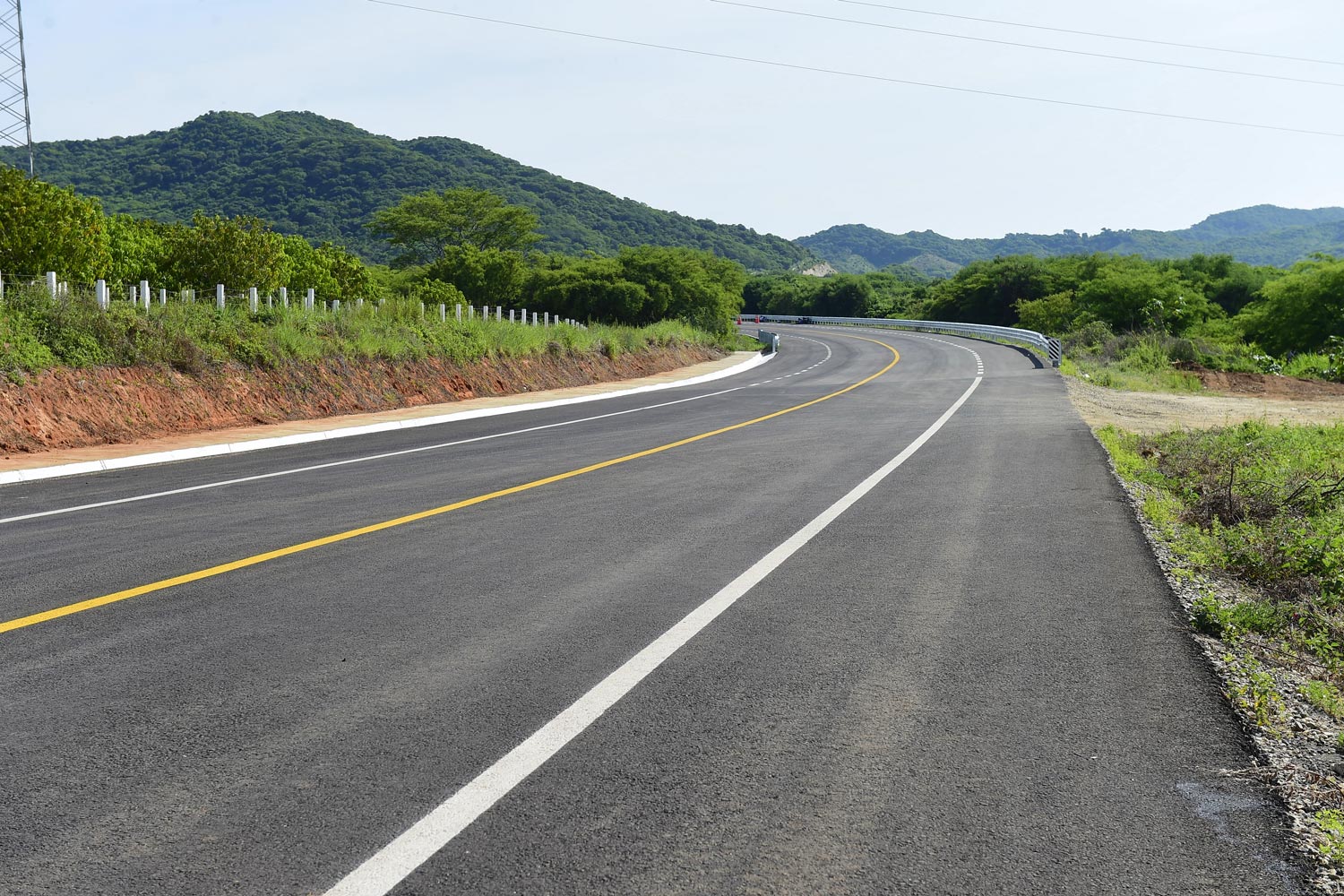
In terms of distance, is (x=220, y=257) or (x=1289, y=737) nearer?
(x=1289, y=737)

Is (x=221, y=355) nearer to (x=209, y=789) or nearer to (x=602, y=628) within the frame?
(x=602, y=628)

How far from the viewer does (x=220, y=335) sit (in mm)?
19953

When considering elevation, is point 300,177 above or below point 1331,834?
above

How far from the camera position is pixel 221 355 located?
19.3 m

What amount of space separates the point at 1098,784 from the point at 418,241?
110 metres

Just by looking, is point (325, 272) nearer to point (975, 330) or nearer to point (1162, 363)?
point (975, 330)

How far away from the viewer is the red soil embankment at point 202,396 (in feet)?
49.6

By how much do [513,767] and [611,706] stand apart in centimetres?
74

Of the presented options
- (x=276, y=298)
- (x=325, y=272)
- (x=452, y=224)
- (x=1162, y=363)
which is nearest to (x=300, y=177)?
(x=452, y=224)

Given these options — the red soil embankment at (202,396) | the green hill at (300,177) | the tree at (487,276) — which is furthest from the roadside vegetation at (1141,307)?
the green hill at (300,177)

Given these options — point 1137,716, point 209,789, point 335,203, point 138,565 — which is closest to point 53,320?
point 138,565

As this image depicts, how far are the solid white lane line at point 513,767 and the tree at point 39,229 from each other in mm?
30462

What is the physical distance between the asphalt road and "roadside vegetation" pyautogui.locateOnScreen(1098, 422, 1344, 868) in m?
0.19

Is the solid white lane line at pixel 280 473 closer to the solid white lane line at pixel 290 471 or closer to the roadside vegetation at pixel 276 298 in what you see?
the solid white lane line at pixel 290 471
